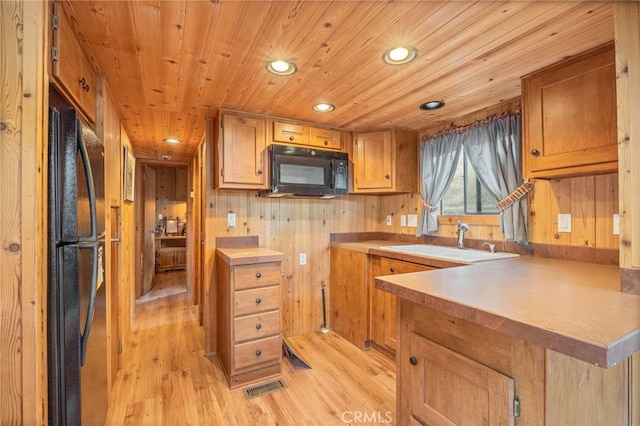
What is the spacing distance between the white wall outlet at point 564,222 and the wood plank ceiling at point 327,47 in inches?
36.0

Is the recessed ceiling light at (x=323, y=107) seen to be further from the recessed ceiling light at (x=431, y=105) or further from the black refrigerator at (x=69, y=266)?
the black refrigerator at (x=69, y=266)

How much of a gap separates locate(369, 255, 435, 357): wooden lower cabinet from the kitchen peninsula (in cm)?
112

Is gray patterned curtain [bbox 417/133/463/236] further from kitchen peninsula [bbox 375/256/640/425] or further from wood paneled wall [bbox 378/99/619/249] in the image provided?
kitchen peninsula [bbox 375/256/640/425]

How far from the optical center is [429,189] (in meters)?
2.85

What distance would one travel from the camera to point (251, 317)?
2.22 meters

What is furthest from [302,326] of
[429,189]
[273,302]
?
[429,189]

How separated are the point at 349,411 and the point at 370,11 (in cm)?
227

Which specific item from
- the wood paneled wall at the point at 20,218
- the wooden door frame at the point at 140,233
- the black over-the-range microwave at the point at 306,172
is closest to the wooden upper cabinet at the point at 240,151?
the black over-the-range microwave at the point at 306,172

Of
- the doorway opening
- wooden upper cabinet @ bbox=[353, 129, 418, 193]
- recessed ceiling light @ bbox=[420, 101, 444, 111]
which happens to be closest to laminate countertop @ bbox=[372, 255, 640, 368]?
recessed ceiling light @ bbox=[420, 101, 444, 111]

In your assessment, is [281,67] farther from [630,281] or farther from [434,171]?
[630,281]

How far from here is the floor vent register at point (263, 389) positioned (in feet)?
6.84

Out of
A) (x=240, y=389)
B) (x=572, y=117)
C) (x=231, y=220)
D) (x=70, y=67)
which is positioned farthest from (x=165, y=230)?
(x=572, y=117)

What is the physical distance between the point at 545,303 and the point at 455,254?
139cm

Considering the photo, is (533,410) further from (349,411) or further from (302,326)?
(302,326)
